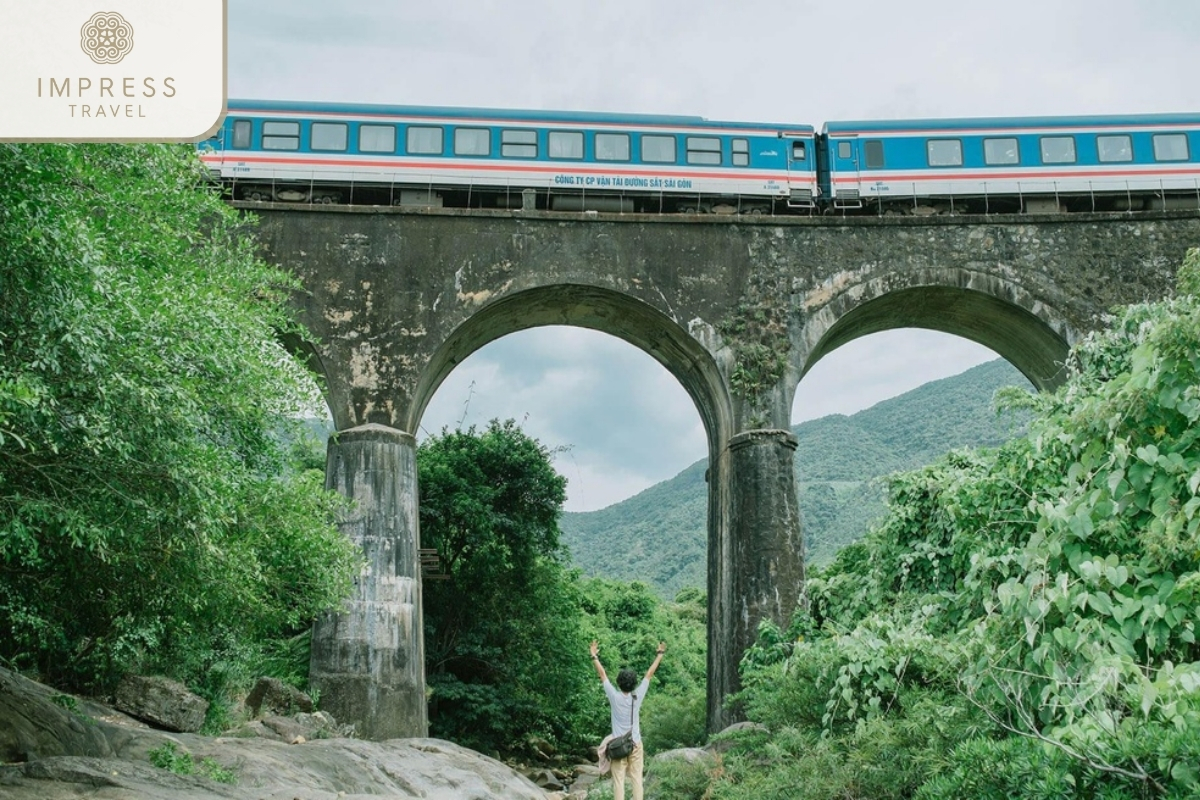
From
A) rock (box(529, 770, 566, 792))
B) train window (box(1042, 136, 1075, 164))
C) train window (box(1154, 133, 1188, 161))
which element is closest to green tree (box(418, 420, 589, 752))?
rock (box(529, 770, 566, 792))

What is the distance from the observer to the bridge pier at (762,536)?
15.3 metres

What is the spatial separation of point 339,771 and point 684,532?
6102cm

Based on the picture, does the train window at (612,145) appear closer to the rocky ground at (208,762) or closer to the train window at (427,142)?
the train window at (427,142)

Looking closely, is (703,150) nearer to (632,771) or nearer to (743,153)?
(743,153)

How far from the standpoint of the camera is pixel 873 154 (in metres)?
20.7

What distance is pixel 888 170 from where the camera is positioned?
20688 mm

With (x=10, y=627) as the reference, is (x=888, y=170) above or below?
above

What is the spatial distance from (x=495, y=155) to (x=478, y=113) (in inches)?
34.1

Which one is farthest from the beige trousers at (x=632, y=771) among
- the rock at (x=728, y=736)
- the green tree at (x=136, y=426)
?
the green tree at (x=136, y=426)

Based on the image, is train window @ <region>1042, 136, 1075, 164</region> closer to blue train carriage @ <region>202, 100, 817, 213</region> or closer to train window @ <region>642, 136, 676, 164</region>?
blue train carriage @ <region>202, 100, 817, 213</region>

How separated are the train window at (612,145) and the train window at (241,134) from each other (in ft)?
20.4

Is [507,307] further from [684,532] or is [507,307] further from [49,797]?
[684,532]

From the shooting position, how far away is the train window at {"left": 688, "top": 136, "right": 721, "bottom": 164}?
20.8 metres

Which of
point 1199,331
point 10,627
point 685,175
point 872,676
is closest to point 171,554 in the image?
point 10,627
